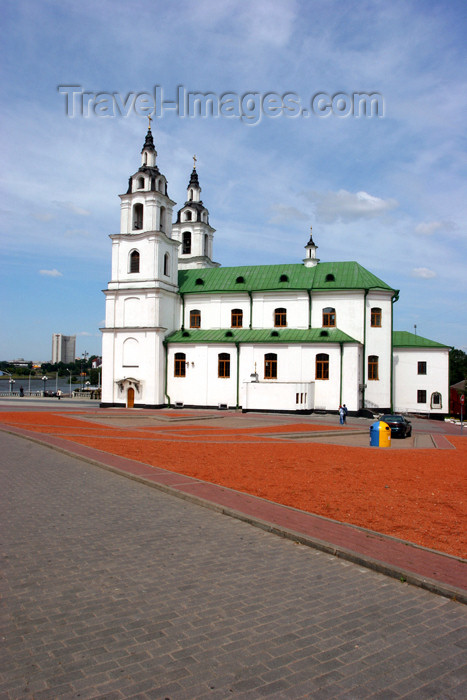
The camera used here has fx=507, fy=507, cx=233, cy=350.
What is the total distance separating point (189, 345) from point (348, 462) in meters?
30.2

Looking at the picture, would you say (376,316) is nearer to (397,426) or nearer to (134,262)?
(397,426)

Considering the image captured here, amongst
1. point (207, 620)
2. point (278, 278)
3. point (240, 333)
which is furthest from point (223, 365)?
point (207, 620)

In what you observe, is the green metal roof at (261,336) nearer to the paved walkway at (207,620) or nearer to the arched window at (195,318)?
the arched window at (195,318)

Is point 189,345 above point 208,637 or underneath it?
above

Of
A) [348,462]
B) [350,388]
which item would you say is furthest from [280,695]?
[350,388]

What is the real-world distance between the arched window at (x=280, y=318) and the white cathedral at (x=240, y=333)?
19 centimetres

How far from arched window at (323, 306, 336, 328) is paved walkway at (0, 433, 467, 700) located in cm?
3723

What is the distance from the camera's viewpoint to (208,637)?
15.9 feet

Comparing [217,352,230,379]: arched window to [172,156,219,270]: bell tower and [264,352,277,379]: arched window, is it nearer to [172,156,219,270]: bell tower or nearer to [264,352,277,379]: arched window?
[264,352,277,379]: arched window

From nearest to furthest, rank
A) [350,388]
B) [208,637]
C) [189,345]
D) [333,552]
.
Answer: [208,637] → [333,552] → [350,388] → [189,345]

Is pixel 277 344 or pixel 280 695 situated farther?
pixel 277 344

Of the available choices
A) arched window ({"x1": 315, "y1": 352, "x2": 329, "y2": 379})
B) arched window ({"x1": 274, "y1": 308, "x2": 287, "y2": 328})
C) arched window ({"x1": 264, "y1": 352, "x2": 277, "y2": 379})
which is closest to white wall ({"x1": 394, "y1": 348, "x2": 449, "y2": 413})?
arched window ({"x1": 315, "y1": 352, "x2": 329, "y2": 379})

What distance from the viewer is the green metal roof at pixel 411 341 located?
152 feet

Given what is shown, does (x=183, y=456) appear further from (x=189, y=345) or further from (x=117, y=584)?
(x=189, y=345)
